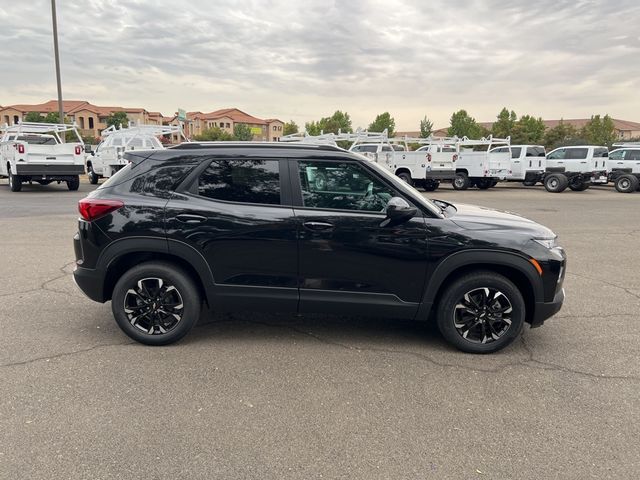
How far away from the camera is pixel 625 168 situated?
70.7 ft

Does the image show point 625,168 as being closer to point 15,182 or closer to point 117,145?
point 117,145

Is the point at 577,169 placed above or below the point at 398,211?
above

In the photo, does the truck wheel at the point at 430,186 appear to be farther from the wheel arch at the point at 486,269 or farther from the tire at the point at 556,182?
the wheel arch at the point at 486,269

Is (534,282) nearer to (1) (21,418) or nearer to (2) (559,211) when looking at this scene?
(1) (21,418)

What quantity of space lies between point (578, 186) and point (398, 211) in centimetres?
2149

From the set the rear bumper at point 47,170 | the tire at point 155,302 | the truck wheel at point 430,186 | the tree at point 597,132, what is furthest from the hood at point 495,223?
the tree at point 597,132

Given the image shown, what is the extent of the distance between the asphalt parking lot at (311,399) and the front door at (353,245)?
45 centimetres

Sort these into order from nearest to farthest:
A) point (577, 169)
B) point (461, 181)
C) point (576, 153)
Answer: point (461, 181)
point (577, 169)
point (576, 153)

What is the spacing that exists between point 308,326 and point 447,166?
16641 millimetres

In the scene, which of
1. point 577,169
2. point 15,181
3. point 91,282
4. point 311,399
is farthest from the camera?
point 577,169

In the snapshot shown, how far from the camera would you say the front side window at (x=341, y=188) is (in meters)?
4.02

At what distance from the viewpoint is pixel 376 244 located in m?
3.92

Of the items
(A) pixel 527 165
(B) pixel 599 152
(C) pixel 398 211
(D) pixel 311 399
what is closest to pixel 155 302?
(D) pixel 311 399

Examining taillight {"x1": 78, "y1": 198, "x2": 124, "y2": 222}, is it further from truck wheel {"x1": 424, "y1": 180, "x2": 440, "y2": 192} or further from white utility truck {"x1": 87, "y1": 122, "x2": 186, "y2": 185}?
truck wheel {"x1": 424, "y1": 180, "x2": 440, "y2": 192}
